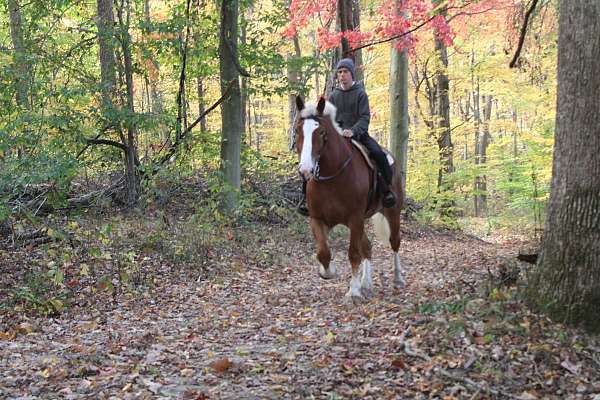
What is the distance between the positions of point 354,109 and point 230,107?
18.4 feet

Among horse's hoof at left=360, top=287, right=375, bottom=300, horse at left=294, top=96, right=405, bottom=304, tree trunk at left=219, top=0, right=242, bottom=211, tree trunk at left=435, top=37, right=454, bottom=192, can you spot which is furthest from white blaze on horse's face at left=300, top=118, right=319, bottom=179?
tree trunk at left=435, top=37, right=454, bottom=192

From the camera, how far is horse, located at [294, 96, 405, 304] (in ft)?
21.2

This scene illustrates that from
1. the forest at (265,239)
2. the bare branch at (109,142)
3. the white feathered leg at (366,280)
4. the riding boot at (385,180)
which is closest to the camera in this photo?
the forest at (265,239)

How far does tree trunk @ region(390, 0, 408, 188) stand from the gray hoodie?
8049mm

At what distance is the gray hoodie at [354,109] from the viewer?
24.4 ft

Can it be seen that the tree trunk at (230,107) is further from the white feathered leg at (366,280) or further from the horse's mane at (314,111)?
the horse's mane at (314,111)

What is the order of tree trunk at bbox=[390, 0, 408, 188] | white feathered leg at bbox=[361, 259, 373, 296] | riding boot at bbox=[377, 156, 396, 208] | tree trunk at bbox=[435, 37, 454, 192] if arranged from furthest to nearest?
tree trunk at bbox=[435, 37, 454, 192], tree trunk at bbox=[390, 0, 408, 188], riding boot at bbox=[377, 156, 396, 208], white feathered leg at bbox=[361, 259, 373, 296]

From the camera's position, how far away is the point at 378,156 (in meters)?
7.78

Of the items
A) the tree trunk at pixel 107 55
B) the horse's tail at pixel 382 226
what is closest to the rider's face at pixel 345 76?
the horse's tail at pixel 382 226

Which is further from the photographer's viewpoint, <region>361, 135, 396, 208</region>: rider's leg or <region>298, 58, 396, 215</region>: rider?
<region>361, 135, 396, 208</region>: rider's leg

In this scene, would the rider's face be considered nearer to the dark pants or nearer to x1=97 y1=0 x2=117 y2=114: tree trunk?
the dark pants

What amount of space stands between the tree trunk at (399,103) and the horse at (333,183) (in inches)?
338

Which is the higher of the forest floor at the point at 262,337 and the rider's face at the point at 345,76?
the rider's face at the point at 345,76

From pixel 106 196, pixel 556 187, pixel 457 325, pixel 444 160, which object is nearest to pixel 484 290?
pixel 457 325
